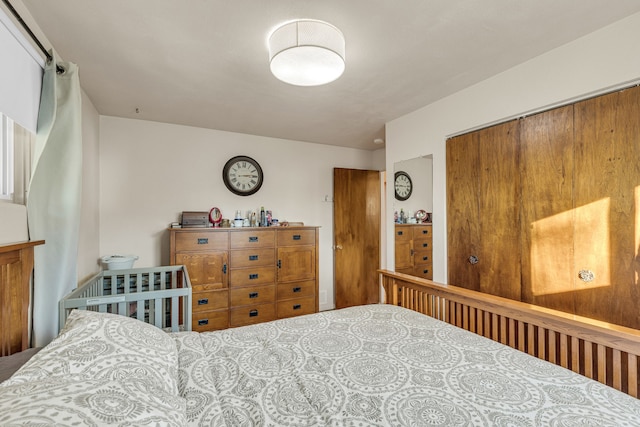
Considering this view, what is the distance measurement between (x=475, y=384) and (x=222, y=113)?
3051mm

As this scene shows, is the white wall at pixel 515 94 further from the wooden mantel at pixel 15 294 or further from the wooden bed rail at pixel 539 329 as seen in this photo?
the wooden mantel at pixel 15 294

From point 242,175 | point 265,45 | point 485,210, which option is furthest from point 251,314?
point 265,45

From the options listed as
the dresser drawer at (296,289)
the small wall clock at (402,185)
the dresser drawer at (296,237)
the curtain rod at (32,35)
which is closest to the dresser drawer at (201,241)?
the dresser drawer at (296,237)

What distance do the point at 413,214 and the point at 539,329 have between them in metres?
1.64

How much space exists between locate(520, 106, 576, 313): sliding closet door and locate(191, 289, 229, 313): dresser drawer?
277 cm

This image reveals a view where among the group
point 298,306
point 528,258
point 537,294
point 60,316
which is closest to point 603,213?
point 528,258

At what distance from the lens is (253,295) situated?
3.42m

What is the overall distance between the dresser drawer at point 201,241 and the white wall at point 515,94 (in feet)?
6.03

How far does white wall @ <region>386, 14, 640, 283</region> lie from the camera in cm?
171

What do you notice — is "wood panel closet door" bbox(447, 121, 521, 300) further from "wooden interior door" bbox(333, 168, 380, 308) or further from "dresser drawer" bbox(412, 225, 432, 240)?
"wooden interior door" bbox(333, 168, 380, 308)

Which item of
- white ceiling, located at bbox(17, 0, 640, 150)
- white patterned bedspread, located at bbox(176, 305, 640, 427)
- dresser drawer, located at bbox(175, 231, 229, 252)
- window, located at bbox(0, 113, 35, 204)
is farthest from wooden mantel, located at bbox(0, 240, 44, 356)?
dresser drawer, located at bbox(175, 231, 229, 252)

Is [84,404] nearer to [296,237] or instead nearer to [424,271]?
[424,271]

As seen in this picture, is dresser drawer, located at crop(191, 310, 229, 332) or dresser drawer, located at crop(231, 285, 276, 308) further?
dresser drawer, located at crop(231, 285, 276, 308)

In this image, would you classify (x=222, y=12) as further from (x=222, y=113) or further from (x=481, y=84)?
(x=481, y=84)
